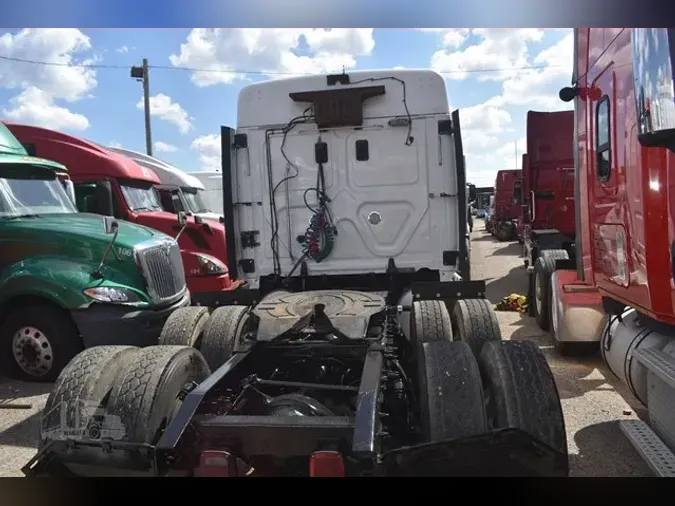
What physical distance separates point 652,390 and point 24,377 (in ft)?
18.9

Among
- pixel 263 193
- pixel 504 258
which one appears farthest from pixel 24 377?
pixel 504 258

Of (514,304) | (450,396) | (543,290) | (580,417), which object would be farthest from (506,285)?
(450,396)

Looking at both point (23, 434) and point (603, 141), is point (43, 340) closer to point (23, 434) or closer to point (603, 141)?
point (23, 434)

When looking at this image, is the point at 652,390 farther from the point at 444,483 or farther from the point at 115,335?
the point at 115,335

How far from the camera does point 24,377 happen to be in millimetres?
6109

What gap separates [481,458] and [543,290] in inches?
225

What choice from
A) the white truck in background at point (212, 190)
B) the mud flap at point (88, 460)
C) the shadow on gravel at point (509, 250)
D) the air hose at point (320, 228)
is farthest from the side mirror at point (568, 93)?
the shadow on gravel at point (509, 250)

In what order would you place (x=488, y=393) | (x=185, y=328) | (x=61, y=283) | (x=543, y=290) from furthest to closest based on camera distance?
1. (x=543, y=290)
2. (x=61, y=283)
3. (x=185, y=328)
4. (x=488, y=393)

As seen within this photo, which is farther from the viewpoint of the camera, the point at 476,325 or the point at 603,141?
the point at 476,325

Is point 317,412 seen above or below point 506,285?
above

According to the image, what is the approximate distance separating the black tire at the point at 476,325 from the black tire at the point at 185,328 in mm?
2138

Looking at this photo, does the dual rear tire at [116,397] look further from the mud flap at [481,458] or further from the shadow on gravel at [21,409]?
the shadow on gravel at [21,409]

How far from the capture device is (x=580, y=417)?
467 centimetres

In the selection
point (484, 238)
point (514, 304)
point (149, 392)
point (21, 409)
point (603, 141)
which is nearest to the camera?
point (149, 392)
